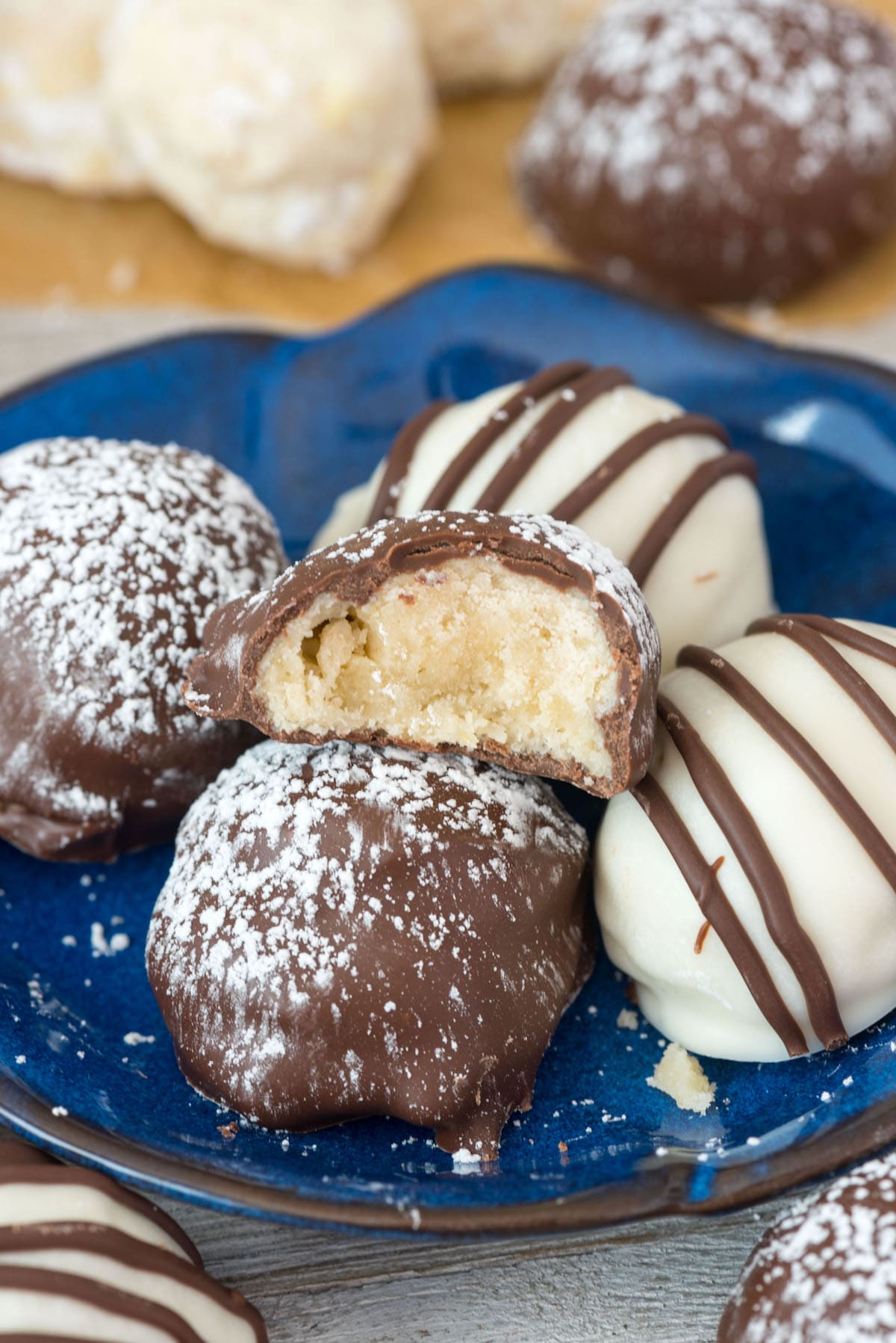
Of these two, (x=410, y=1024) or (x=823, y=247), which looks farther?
(x=823, y=247)

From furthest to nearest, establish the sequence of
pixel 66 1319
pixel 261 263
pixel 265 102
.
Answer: pixel 261 263 < pixel 265 102 < pixel 66 1319

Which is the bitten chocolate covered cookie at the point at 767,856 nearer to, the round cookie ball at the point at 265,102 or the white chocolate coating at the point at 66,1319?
the white chocolate coating at the point at 66,1319

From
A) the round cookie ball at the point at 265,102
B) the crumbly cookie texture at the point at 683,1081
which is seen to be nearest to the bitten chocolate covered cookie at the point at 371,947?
the crumbly cookie texture at the point at 683,1081

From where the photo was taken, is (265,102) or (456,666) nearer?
(456,666)

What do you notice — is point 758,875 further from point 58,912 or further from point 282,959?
point 58,912

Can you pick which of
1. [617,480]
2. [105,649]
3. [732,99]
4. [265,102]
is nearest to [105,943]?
[105,649]

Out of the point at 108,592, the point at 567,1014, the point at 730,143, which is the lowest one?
the point at 567,1014

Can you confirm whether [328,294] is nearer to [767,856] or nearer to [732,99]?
[732,99]

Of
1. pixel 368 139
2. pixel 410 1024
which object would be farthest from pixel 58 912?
pixel 368 139
